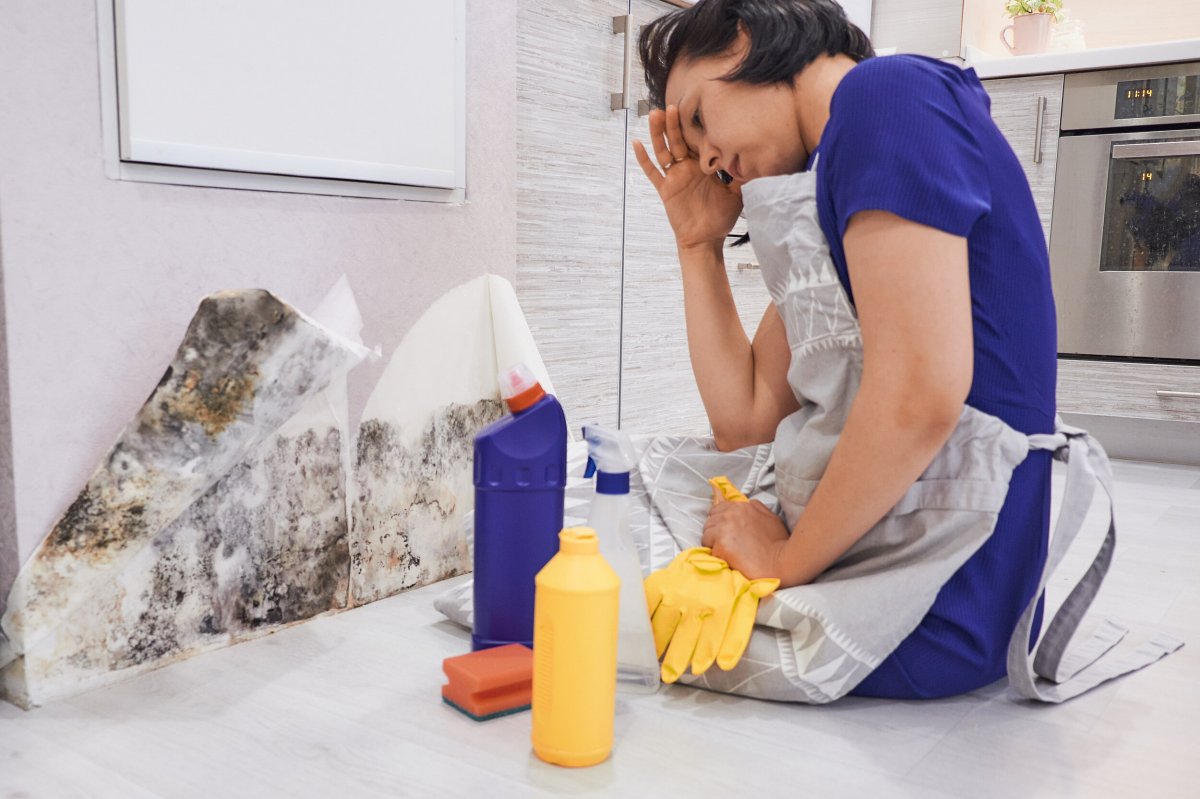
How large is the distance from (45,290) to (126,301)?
9 centimetres

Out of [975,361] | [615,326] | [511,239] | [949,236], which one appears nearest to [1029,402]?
[975,361]

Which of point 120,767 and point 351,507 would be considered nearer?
point 120,767

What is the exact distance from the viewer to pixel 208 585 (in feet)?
3.84

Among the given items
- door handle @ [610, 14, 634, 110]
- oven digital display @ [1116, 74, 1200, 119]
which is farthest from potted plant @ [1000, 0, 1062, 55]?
door handle @ [610, 14, 634, 110]

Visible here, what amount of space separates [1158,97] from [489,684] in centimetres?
246

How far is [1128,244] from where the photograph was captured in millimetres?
2631

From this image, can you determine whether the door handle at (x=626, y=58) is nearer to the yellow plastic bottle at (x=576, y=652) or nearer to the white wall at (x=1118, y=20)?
the yellow plastic bottle at (x=576, y=652)

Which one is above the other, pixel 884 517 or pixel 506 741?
pixel 884 517

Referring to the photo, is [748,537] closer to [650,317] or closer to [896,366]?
[896,366]

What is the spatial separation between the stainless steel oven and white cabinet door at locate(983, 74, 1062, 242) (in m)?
0.02

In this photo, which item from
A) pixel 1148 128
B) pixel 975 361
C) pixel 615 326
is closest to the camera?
pixel 975 361

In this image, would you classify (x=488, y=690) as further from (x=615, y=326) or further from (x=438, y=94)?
(x=615, y=326)

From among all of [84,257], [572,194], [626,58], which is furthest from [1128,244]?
[84,257]

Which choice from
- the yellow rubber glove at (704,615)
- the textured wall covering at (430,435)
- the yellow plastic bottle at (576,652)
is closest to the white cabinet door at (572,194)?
the textured wall covering at (430,435)
